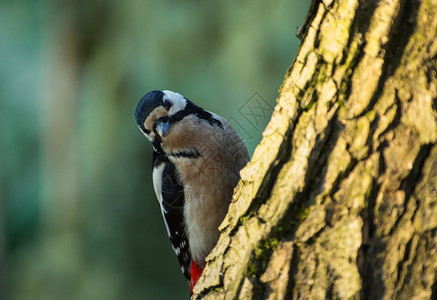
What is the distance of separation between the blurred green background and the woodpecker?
174 centimetres

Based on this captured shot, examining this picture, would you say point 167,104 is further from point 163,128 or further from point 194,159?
point 194,159

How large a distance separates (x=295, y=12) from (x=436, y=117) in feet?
11.1

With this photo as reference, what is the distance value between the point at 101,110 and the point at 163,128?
9.04 feet

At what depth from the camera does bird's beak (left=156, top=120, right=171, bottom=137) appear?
7.30 ft

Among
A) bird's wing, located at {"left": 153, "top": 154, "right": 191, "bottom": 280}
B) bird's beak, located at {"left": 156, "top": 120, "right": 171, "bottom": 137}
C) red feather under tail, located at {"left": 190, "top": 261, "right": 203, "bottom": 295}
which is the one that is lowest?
red feather under tail, located at {"left": 190, "top": 261, "right": 203, "bottom": 295}

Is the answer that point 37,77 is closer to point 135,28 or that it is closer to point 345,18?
point 135,28

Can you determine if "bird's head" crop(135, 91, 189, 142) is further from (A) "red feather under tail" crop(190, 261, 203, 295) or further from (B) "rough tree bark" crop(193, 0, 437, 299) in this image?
(B) "rough tree bark" crop(193, 0, 437, 299)

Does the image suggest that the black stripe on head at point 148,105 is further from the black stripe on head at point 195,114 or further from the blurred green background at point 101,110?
the blurred green background at point 101,110

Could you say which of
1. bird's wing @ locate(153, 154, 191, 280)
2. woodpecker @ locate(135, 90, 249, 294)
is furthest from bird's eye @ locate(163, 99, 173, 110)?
bird's wing @ locate(153, 154, 191, 280)

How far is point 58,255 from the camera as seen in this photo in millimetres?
4809

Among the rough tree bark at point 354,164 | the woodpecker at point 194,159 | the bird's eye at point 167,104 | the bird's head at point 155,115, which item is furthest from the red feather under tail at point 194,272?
the rough tree bark at point 354,164

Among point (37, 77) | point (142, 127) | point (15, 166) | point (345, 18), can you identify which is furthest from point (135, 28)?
point (345, 18)

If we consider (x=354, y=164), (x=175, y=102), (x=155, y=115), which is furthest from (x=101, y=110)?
(x=354, y=164)

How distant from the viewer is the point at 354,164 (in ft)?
3.92
